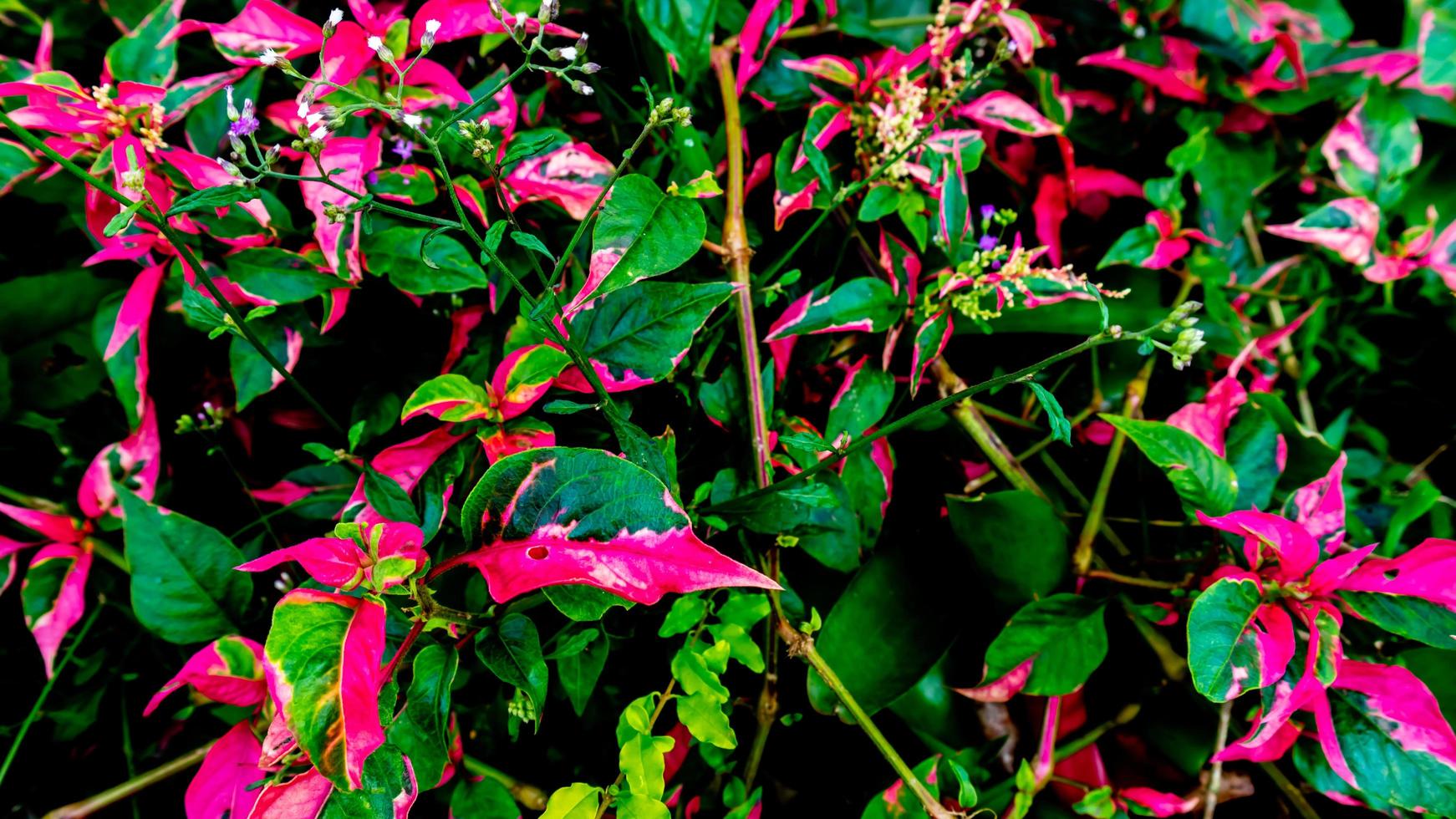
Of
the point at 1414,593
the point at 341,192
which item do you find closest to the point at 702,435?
the point at 341,192

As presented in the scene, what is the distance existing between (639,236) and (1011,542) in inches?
16.0

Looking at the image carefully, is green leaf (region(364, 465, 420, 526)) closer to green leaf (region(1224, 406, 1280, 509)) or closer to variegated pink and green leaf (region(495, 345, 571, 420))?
variegated pink and green leaf (region(495, 345, 571, 420))

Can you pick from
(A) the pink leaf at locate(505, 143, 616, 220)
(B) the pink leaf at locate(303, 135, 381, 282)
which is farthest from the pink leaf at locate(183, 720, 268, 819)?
(A) the pink leaf at locate(505, 143, 616, 220)

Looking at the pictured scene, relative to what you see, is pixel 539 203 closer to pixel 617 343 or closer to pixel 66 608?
pixel 617 343

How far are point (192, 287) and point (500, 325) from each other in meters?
0.24

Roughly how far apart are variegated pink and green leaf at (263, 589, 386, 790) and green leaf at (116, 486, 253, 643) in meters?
0.23

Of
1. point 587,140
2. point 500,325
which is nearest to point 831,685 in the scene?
point 500,325

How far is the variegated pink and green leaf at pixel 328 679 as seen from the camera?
0.42 meters

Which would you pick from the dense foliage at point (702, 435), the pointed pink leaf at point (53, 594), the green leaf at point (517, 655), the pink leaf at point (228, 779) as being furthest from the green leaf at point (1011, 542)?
the pointed pink leaf at point (53, 594)

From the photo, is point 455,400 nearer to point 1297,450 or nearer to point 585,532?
point 585,532

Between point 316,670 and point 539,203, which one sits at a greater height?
point 539,203

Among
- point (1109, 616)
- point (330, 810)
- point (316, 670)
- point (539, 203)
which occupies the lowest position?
point (1109, 616)

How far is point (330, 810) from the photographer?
500mm

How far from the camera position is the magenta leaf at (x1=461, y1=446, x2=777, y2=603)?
1.52 feet
